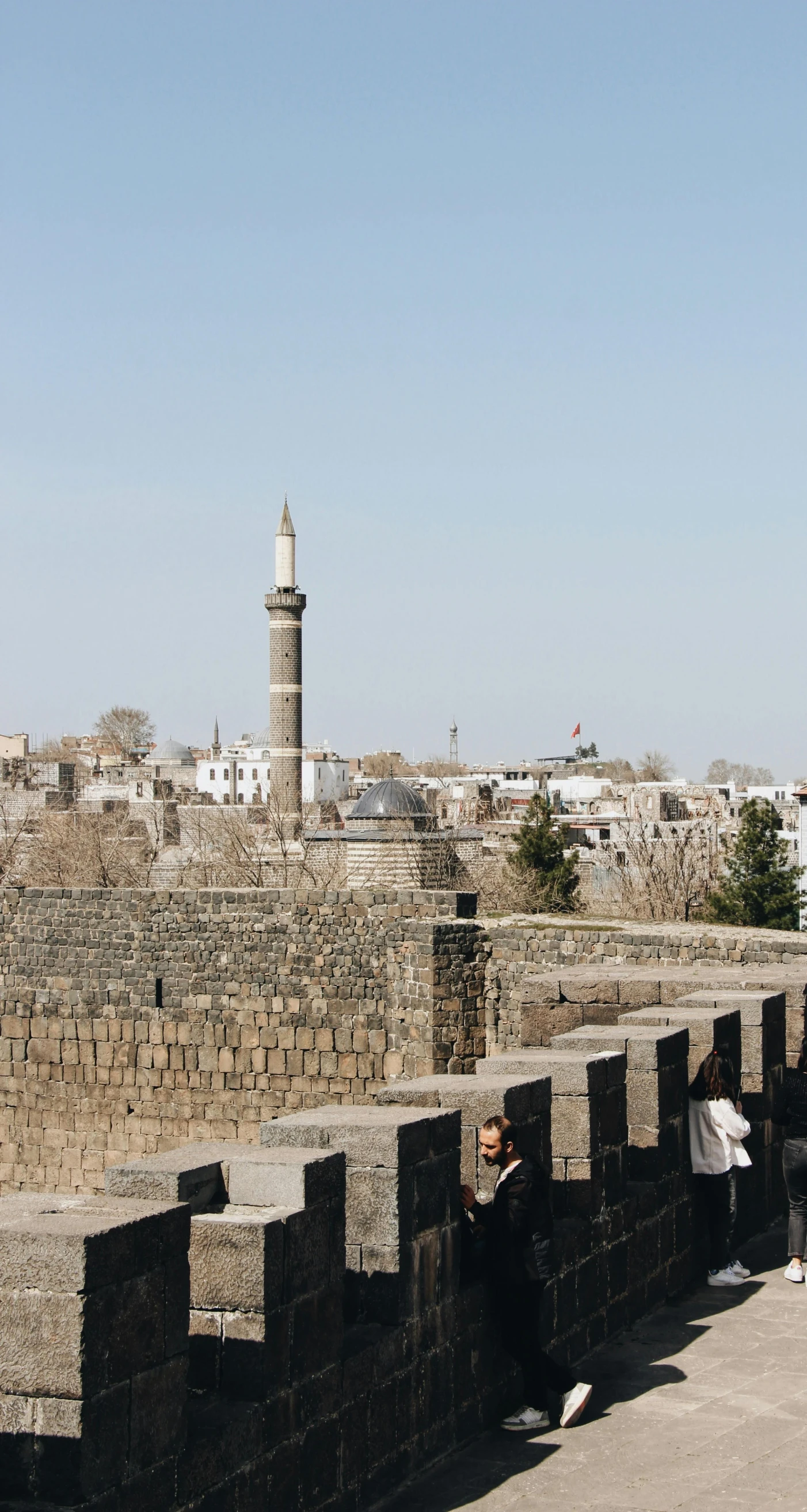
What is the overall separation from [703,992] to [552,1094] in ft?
8.52

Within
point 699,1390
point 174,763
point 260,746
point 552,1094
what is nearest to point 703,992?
point 552,1094

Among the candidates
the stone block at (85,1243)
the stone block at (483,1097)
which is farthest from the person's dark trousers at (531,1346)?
the stone block at (85,1243)

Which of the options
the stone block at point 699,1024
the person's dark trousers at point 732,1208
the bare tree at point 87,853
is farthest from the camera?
the bare tree at point 87,853

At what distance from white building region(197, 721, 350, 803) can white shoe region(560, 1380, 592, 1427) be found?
85.9 meters

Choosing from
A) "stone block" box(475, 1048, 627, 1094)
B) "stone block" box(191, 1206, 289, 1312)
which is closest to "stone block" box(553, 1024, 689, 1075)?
"stone block" box(475, 1048, 627, 1094)

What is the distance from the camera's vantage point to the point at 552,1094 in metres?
6.56

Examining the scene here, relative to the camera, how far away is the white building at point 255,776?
10044cm

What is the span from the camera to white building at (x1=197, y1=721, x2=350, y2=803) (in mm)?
100438

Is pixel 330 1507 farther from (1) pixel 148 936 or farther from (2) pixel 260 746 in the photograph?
(2) pixel 260 746

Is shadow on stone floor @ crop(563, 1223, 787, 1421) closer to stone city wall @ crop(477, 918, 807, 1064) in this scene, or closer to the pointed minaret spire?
stone city wall @ crop(477, 918, 807, 1064)

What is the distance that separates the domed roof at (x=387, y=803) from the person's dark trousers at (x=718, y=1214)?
3355 centimetres

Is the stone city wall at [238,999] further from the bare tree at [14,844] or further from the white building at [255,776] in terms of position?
the white building at [255,776]

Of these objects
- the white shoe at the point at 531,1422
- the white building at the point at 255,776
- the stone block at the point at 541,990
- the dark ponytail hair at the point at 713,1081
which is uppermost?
the white building at the point at 255,776

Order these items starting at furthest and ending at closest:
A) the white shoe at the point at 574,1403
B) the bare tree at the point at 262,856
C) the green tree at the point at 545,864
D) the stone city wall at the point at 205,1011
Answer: the bare tree at the point at 262,856 < the green tree at the point at 545,864 < the stone city wall at the point at 205,1011 < the white shoe at the point at 574,1403
